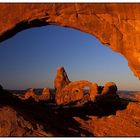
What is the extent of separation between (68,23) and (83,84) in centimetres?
2574

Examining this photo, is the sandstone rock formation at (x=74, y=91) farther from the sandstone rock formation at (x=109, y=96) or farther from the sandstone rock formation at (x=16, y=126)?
the sandstone rock formation at (x=16, y=126)

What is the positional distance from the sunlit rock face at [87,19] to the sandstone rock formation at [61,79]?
30454 millimetres

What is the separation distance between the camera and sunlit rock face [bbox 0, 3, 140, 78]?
16.6 meters

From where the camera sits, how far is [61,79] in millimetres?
49094

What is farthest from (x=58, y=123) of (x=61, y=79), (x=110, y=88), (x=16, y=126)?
(x=61, y=79)

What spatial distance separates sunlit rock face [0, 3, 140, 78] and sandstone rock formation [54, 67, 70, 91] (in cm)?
3045

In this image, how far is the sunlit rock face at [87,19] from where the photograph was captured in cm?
1661

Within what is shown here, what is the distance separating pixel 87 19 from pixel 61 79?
32.5 m

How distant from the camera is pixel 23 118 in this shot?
14.0m

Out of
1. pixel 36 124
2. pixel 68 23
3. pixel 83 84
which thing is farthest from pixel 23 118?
pixel 83 84

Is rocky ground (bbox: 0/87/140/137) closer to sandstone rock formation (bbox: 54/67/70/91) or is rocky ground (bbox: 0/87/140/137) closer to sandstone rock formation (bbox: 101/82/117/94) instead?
sandstone rock formation (bbox: 101/82/117/94)

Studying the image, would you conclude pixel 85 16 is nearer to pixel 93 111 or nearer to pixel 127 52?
pixel 127 52

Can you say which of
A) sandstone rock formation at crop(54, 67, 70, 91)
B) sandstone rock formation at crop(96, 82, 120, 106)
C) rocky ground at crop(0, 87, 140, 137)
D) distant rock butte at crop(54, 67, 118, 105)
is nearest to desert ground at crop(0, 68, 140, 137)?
rocky ground at crop(0, 87, 140, 137)

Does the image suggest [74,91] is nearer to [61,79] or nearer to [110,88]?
[110,88]
